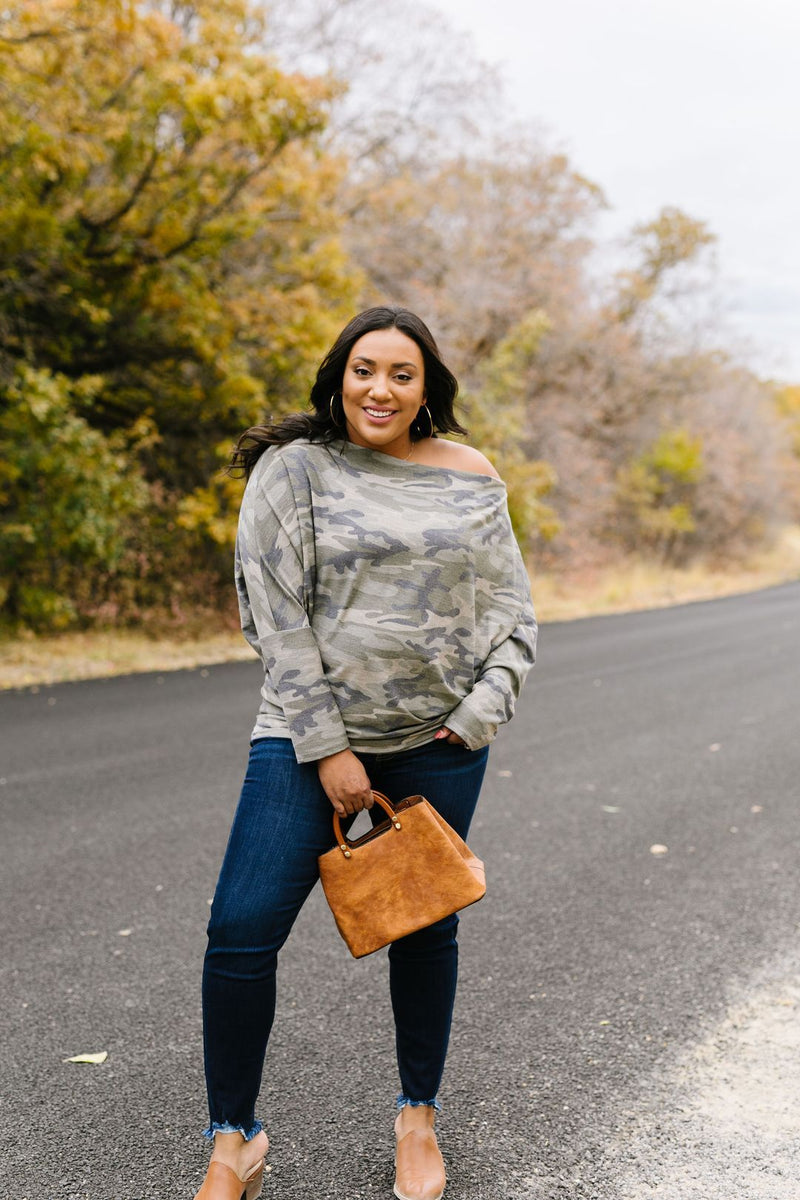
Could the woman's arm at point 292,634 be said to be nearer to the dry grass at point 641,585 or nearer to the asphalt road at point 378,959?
the asphalt road at point 378,959

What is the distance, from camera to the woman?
2160mm

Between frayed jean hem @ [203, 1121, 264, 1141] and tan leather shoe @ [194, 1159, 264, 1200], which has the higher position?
frayed jean hem @ [203, 1121, 264, 1141]

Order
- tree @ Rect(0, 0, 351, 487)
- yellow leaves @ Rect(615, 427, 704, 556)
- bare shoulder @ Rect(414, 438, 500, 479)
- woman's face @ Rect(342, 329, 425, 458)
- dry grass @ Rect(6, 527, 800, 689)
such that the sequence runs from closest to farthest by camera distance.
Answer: woman's face @ Rect(342, 329, 425, 458)
bare shoulder @ Rect(414, 438, 500, 479)
tree @ Rect(0, 0, 351, 487)
dry grass @ Rect(6, 527, 800, 689)
yellow leaves @ Rect(615, 427, 704, 556)

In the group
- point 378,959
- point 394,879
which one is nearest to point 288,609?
point 394,879

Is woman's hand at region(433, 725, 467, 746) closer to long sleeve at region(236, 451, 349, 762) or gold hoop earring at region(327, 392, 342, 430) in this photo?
long sleeve at region(236, 451, 349, 762)

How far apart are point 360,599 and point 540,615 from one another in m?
15.0

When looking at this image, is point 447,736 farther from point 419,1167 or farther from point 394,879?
point 419,1167

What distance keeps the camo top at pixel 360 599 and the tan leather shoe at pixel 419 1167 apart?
0.92m

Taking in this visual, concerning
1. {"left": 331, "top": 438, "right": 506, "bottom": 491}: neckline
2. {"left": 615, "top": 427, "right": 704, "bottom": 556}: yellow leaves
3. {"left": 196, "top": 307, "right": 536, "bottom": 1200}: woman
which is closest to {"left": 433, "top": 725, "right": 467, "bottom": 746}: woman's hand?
{"left": 196, "top": 307, "right": 536, "bottom": 1200}: woman

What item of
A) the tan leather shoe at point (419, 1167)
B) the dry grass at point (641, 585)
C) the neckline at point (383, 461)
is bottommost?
the dry grass at point (641, 585)

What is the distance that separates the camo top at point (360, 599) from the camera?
2.19 m

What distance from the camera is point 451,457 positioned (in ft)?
7.90

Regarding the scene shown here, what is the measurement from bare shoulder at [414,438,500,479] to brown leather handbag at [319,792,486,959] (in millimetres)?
748

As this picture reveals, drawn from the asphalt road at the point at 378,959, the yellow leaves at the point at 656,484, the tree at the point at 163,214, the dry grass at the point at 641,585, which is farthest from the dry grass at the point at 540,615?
the asphalt road at the point at 378,959
